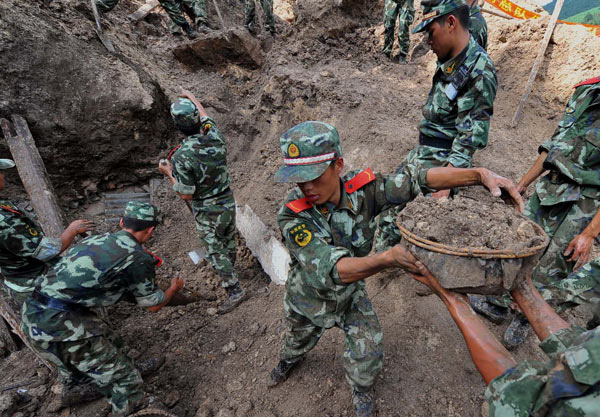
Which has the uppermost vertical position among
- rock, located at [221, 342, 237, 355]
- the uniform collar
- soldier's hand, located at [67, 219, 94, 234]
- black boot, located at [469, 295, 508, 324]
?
the uniform collar

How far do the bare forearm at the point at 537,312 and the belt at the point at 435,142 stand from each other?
175 cm

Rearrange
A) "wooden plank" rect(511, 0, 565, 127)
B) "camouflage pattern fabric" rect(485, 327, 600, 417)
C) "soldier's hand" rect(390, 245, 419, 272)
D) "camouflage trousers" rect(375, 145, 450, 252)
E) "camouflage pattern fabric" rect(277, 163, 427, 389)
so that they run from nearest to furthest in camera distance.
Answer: "camouflage pattern fabric" rect(485, 327, 600, 417) → "soldier's hand" rect(390, 245, 419, 272) → "camouflage pattern fabric" rect(277, 163, 427, 389) → "camouflage trousers" rect(375, 145, 450, 252) → "wooden plank" rect(511, 0, 565, 127)

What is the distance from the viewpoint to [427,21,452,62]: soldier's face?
2.32 m

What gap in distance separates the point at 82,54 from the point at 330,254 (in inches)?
206

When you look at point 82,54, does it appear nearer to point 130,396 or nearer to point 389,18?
point 130,396

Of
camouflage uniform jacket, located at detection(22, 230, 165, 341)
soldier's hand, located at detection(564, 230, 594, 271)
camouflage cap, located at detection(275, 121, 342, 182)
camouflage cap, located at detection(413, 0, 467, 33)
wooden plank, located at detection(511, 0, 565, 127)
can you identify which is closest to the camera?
camouflage cap, located at detection(275, 121, 342, 182)

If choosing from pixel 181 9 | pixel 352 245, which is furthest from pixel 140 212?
pixel 181 9

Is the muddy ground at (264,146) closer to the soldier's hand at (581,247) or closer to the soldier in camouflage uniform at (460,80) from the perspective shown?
the soldier's hand at (581,247)

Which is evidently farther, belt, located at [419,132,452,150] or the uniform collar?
belt, located at [419,132,452,150]

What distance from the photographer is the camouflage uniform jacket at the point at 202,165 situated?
3.22m

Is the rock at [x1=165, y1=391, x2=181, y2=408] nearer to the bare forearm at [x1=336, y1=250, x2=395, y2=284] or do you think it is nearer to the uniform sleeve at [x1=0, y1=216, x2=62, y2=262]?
the uniform sleeve at [x1=0, y1=216, x2=62, y2=262]

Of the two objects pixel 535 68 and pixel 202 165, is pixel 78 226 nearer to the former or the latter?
pixel 202 165

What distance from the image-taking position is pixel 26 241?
247cm

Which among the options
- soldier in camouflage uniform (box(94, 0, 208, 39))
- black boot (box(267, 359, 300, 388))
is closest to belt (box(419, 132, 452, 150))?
black boot (box(267, 359, 300, 388))
